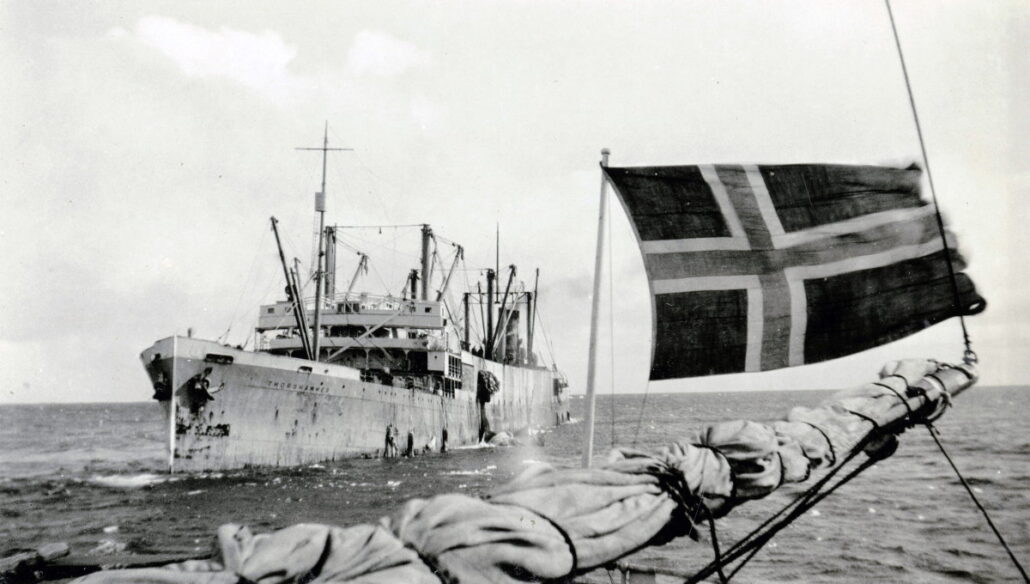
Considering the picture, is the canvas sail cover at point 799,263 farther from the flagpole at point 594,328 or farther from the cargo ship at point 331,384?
the cargo ship at point 331,384

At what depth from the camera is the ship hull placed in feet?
71.5

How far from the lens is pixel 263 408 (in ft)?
75.9

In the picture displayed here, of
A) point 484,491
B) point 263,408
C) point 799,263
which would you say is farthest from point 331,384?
point 799,263

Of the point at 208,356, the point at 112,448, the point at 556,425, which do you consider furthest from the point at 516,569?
the point at 556,425

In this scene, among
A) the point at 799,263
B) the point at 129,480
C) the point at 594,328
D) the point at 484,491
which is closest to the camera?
the point at 799,263

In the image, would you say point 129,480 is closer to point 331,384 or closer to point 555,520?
point 331,384

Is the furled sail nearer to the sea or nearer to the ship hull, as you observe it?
the sea

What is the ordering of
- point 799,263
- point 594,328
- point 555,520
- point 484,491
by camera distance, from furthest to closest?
point 484,491
point 594,328
point 799,263
point 555,520

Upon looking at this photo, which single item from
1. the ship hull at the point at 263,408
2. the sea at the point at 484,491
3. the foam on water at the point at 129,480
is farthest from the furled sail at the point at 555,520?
the foam on water at the point at 129,480

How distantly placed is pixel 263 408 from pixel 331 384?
2.56 metres

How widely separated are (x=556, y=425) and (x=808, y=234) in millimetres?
61041

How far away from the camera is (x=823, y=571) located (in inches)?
483

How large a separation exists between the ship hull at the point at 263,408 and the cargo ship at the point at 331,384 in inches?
1.4

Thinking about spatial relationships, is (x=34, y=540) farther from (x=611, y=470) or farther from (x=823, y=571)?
(x=611, y=470)
